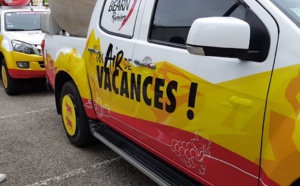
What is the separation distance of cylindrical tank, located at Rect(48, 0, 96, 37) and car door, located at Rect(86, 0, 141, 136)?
0.75 meters

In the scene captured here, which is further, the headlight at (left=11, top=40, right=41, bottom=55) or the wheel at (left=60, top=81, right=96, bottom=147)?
the headlight at (left=11, top=40, right=41, bottom=55)

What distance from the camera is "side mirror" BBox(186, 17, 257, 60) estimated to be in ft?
5.52

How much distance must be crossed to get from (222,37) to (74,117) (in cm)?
256

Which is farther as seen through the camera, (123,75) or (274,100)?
(123,75)

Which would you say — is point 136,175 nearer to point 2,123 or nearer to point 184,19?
point 184,19

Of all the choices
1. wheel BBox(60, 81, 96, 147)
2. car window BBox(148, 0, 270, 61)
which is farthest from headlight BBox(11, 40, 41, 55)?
car window BBox(148, 0, 270, 61)

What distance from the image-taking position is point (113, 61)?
301 centimetres

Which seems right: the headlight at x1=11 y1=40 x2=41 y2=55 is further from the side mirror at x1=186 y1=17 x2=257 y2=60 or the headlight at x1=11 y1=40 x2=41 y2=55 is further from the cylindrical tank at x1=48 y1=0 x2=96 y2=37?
the side mirror at x1=186 y1=17 x2=257 y2=60

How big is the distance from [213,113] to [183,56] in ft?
1.41

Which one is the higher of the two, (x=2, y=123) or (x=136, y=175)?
A: (x=136, y=175)

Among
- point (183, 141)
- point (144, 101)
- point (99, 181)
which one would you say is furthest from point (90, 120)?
point (183, 141)

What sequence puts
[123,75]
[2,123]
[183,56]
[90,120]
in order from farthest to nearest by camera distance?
[2,123], [90,120], [123,75], [183,56]

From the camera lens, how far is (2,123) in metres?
5.10

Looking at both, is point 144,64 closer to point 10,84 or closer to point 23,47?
point 23,47
